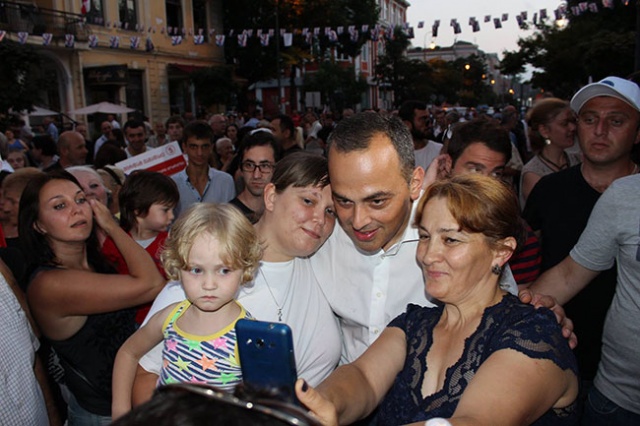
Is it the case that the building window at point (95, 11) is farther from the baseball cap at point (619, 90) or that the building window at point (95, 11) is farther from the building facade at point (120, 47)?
the baseball cap at point (619, 90)

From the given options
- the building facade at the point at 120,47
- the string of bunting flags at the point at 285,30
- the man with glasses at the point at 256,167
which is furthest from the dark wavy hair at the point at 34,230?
the building facade at the point at 120,47

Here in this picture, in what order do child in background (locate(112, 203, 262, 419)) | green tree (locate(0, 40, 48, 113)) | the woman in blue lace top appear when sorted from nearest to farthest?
the woman in blue lace top → child in background (locate(112, 203, 262, 419)) → green tree (locate(0, 40, 48, 113))

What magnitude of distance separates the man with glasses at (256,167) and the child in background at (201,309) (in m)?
2.46

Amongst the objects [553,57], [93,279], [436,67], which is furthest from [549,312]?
[436,67]

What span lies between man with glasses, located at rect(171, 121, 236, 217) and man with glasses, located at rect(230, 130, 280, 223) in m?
1.11

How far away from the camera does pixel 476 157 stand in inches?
140

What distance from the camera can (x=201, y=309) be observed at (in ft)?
7.64

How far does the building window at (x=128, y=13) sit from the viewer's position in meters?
25.7

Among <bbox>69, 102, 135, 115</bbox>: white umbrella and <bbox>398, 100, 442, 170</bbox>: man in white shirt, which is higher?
<bbox>69, 102, 135, 115</bbox>: white umbrella

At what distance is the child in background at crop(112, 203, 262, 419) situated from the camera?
2.25 meters

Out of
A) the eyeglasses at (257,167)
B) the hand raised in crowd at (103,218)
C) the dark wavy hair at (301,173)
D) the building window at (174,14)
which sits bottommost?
the hand raised in crowd at (103,218)

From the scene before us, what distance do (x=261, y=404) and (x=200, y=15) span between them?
33263 millimetres

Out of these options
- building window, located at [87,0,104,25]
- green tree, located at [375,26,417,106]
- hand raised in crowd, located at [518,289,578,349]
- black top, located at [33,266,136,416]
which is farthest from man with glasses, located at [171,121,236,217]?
green tree, located at [375,26,417,106]

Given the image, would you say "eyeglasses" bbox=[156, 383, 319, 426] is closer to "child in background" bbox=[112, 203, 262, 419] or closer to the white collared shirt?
"child in background" bbox=[112, 203, 262, 419]
